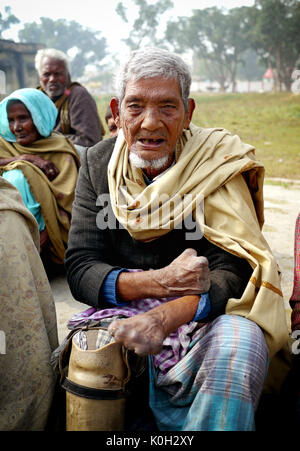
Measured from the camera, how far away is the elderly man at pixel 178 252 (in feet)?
5.10

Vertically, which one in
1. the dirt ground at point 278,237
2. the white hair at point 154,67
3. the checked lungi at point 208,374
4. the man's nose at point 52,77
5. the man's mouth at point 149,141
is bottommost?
the dirt ground at point 278,237

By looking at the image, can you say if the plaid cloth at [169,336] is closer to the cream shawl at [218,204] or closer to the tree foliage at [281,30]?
the cream shawl at [218,204]

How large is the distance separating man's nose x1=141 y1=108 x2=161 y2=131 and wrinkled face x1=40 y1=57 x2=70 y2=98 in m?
3.50

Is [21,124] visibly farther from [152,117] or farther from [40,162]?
[152,117]

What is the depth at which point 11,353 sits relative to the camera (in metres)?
1.83

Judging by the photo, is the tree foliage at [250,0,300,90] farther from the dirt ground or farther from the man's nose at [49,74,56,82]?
the man's nose at [49,74,56,82]

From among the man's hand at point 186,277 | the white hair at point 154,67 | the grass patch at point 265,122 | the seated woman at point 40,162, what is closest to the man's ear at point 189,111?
the white hair at point 154,67

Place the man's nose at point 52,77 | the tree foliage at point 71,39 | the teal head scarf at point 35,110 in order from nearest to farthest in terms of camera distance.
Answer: the teal head scarf at point 35,110 → the man's nose at point 52,77 → the tree foliage at point 71,39

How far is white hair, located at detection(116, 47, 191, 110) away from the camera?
1.91 meters

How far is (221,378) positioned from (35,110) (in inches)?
117

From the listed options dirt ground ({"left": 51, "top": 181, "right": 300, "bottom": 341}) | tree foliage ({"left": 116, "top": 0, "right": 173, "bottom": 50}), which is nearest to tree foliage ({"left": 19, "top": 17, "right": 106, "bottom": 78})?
tree foliage ({"left": 116, "top": 0, "right": 173, "bottom": 50})

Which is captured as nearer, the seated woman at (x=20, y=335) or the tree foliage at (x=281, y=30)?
the seated woman at (x=20, y=335)

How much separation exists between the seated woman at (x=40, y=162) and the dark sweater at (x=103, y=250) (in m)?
1.52

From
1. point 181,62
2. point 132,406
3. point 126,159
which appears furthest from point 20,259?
point 181,62
